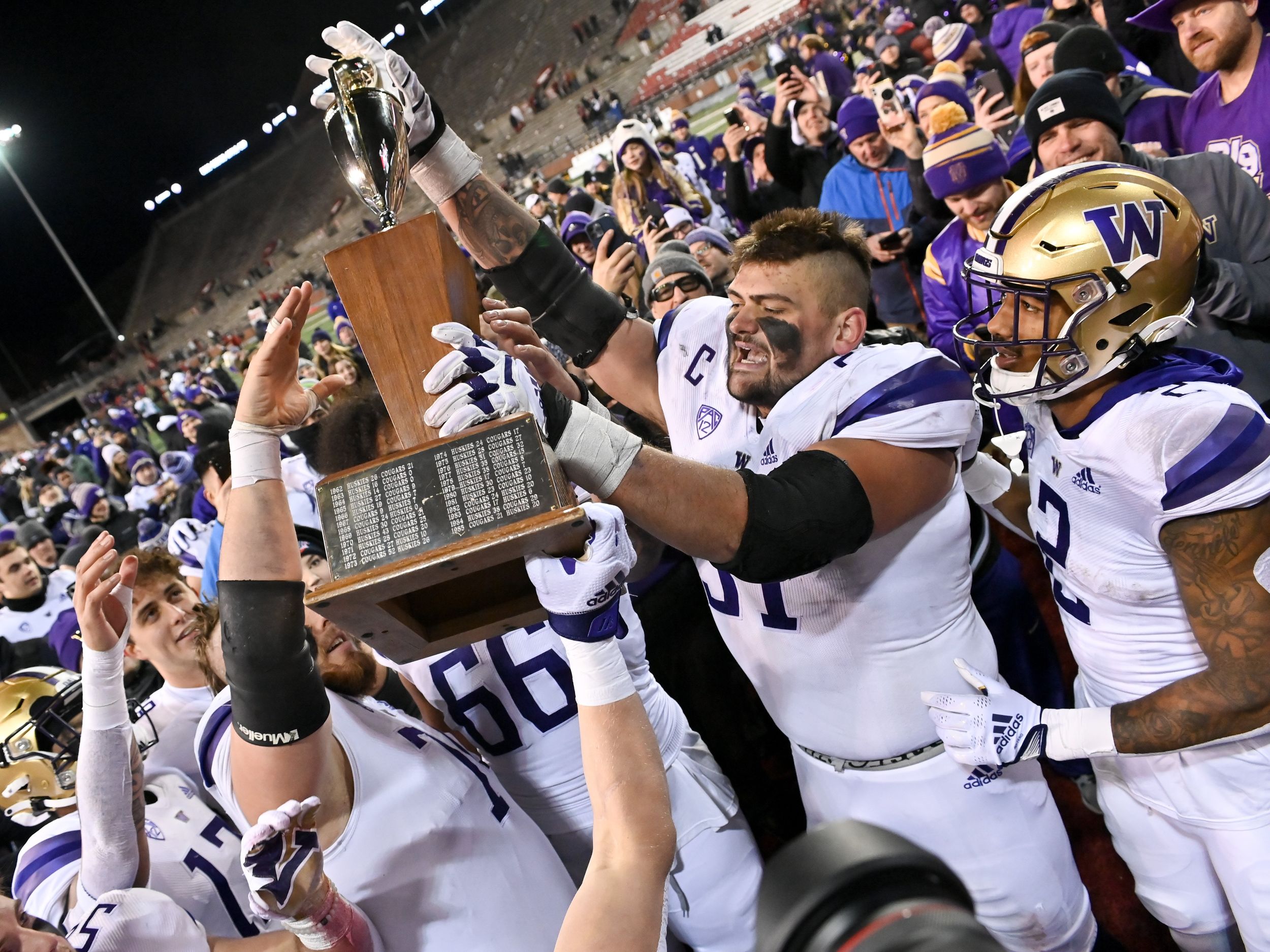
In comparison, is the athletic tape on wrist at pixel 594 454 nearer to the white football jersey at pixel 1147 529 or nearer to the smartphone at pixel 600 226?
the white football jersey at pixel 1147 529

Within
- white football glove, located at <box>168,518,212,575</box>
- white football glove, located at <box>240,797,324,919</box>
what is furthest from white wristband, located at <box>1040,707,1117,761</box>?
white football glove, located at <box>168,518,212,575</box>

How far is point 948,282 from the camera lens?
370 centimetres

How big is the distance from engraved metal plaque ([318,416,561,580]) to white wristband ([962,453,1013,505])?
59.2 inches

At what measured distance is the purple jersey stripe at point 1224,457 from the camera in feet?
4.93

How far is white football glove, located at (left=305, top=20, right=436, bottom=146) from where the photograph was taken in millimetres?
1717

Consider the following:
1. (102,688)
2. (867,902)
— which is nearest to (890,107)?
(102,688)

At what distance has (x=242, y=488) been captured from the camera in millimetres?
1517

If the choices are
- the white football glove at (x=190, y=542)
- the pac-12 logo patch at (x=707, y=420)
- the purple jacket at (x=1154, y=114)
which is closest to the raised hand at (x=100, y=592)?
the pac-12 logo patch at (x=707, y=420)

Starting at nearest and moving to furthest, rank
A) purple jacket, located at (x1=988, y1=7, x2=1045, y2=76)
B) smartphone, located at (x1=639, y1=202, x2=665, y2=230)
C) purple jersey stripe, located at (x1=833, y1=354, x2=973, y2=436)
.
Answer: purple jersey stripe, located at (x1=833, y1=354, x2=973, y2=436)
smartphone, located at (x1=639, y1=202, x2=665, y2=230)
purple jacket, located at (x1=988, y1=7, x2=1045, y2=76)

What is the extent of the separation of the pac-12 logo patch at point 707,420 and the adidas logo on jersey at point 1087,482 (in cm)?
89

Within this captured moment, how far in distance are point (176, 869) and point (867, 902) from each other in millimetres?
2138

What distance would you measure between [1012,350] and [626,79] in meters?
29.1

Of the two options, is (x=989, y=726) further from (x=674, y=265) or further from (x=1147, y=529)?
(x=674, y=265)

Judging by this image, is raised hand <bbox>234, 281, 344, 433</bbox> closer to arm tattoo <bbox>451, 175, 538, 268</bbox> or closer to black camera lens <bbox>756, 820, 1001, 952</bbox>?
arm tattoo <bbox>451, 175, 538, 268</bbox>
